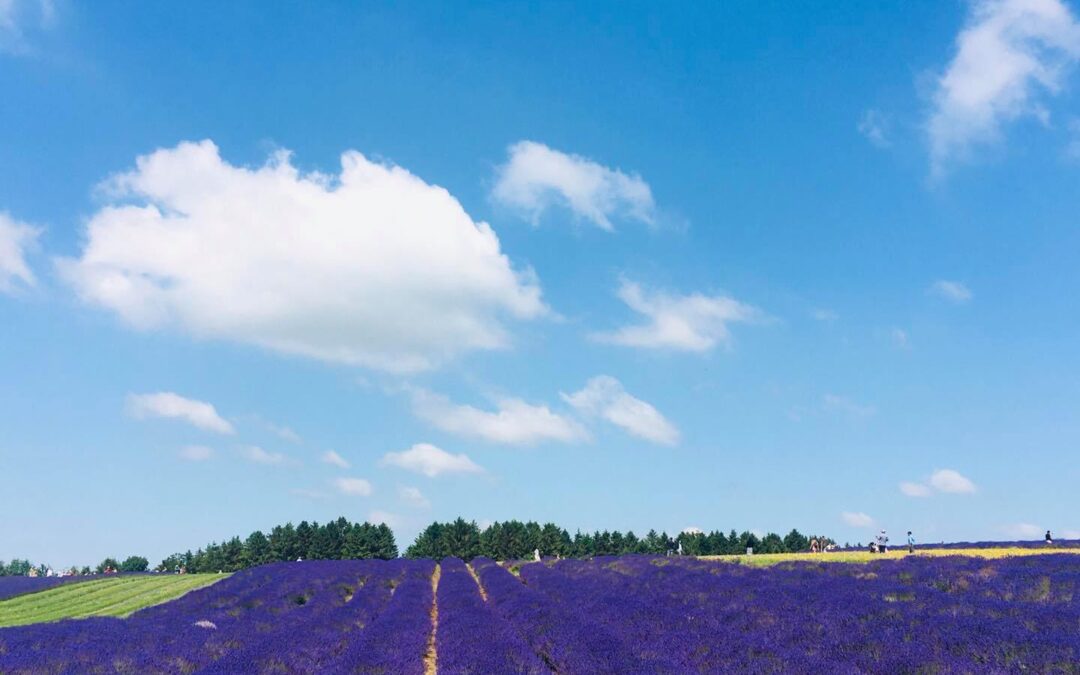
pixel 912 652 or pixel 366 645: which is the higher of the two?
pixel 912 652

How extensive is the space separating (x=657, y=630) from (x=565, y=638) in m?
1.64

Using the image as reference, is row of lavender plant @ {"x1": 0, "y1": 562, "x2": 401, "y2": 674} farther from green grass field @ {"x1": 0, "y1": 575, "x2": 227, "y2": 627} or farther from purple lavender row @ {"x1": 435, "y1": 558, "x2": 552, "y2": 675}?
green grass field @ {"x1": 0, "y1": 575, "x2": 227, "y2": 627}

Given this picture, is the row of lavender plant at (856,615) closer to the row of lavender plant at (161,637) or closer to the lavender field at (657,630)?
the lavender field at (657,630)

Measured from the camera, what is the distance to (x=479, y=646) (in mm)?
11406

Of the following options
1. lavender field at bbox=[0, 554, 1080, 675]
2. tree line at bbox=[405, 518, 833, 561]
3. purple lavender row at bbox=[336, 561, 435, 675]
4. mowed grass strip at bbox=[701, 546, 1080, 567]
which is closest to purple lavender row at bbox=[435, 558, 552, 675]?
lavender field at bbox=[0, 554, 1080, 675]

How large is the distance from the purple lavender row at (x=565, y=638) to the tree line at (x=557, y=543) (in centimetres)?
3954

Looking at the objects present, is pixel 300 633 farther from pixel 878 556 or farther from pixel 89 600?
pixel 89 600

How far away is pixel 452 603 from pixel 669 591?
6.10 m

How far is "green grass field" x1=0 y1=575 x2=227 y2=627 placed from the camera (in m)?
26.0

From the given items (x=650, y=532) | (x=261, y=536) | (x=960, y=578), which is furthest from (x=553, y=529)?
(x=960, y=578)

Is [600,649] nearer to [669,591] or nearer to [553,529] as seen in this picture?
[669,591]

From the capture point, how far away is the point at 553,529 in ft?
195

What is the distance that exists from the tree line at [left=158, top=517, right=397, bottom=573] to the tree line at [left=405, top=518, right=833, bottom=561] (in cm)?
463

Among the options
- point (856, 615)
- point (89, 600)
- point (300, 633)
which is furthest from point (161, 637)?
point (89, 600)
